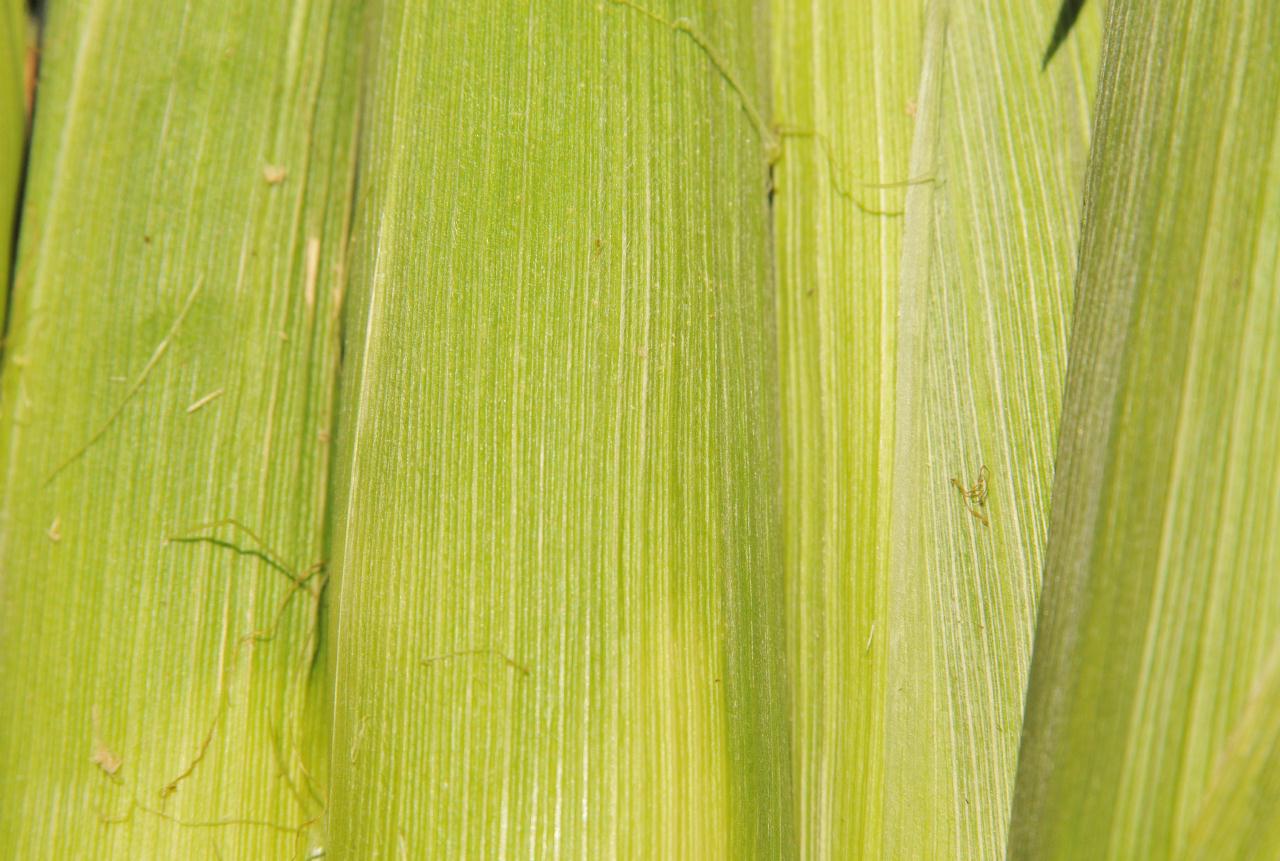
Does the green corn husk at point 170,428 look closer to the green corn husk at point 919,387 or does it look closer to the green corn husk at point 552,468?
the green corn husk at point 552,468

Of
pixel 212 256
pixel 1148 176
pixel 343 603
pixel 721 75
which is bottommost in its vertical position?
pixel 343 603

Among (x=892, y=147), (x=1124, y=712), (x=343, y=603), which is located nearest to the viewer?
(x=1124, y=712)

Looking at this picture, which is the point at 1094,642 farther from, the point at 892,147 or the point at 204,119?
the point at 204,119

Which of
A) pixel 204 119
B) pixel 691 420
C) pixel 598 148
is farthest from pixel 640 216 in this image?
pixel 204 119

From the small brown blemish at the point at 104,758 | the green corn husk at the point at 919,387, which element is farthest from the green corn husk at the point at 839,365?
the small brown blemish at the point at 104,758

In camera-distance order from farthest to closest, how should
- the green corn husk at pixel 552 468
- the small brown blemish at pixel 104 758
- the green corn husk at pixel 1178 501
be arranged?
the small brown blemish at pixel 104 758
the green corn husk at pixel 552 468
the green corn husk at pixel 1178 501

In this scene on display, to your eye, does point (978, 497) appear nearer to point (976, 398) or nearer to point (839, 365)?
point (976, 398)

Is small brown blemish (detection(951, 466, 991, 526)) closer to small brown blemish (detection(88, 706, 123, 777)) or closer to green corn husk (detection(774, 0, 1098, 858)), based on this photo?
green corn husk (detection(774, 0, 1098, 858))

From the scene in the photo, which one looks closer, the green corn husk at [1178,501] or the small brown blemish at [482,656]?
the green corn husk at [1178,501]
